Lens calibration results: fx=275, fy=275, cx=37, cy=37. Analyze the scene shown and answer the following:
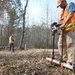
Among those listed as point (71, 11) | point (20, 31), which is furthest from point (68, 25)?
point (20, 31)

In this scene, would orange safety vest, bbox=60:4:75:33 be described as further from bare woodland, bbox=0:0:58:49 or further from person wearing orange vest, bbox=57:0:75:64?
bare woodland, bbox=0:0:58:49

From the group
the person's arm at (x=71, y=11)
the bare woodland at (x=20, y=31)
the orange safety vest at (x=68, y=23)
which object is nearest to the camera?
the person's arm at (x=71, y=11)

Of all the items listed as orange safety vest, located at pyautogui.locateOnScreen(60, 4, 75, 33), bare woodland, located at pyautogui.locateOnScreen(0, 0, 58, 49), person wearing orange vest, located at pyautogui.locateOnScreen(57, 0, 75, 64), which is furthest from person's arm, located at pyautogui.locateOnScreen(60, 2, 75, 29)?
bare woodland, located at pyautogui.locateOnScreen(0, 0, 58, 49)

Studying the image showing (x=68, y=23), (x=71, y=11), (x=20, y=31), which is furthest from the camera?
(x=20, y=31)

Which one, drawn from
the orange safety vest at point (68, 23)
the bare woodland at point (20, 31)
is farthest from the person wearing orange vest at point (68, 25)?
the bare woodland at point (20, 31)

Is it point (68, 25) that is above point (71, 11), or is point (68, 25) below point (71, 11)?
below

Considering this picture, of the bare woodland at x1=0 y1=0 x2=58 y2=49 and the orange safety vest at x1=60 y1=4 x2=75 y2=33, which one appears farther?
the bare woodland at x1=0 y1=0 x2=58 y2=49

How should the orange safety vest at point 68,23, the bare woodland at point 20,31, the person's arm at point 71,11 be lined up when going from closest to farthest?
1. the person's arm at point 71,11
2. the orange safety vest at point 68,23
3. the bare woodland at point 20,31

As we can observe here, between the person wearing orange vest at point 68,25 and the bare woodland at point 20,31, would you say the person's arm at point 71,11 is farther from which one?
the bare woodland at point 20,31

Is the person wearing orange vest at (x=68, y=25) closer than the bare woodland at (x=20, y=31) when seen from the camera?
Yes

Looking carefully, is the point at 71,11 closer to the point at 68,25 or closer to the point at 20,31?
the point at 68,25

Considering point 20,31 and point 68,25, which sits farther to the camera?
point 20,31

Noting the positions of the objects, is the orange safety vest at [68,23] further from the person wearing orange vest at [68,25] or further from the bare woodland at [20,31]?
the bare woodland at [20,31]

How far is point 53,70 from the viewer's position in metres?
7.52
